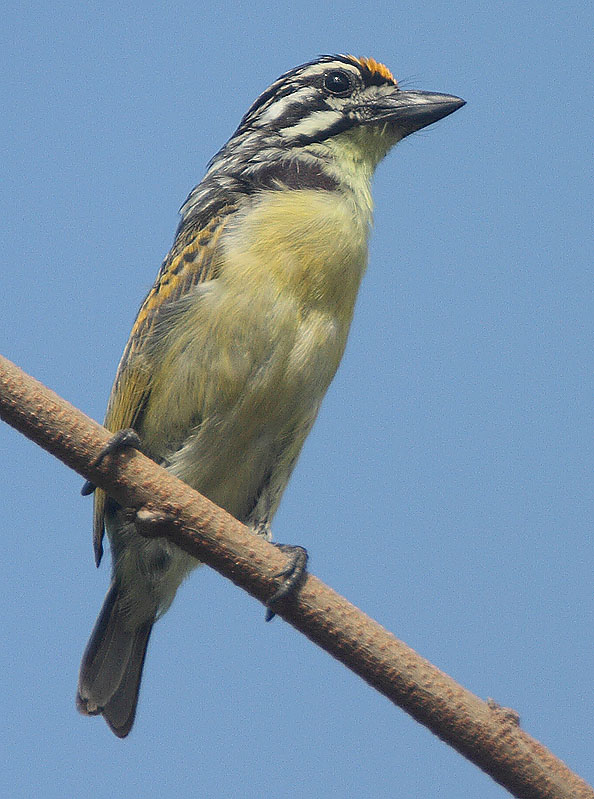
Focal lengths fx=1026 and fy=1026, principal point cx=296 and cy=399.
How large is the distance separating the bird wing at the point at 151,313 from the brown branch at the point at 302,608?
1.06m

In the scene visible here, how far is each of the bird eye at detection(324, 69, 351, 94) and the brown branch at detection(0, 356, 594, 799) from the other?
222 centimetres

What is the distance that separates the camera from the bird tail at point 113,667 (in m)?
4.14

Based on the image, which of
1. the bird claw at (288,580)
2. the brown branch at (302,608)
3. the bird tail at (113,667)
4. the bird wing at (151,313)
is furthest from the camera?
the bird tail at (113,667)

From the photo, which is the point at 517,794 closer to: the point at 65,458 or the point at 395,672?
the point at 395,672

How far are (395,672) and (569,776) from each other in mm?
516

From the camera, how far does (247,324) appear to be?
361cm

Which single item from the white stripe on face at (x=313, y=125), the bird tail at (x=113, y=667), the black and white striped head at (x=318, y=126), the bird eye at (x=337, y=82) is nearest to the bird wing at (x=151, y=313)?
the black and white striped head at (x=318, y=126)

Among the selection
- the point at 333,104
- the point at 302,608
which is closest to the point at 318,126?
the point at 333,104

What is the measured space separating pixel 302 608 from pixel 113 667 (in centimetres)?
161

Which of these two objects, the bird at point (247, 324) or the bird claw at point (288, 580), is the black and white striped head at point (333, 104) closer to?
the bird at point (247, 324)

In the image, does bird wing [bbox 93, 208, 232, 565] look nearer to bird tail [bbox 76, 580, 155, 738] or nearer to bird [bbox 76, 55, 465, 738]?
bird [bbox 76, 55, 465, 738]

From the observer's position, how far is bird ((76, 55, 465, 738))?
12.0ft

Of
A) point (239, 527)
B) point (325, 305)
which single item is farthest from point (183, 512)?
point (325, 305)

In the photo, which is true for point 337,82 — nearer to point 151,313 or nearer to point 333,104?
point 333,104
